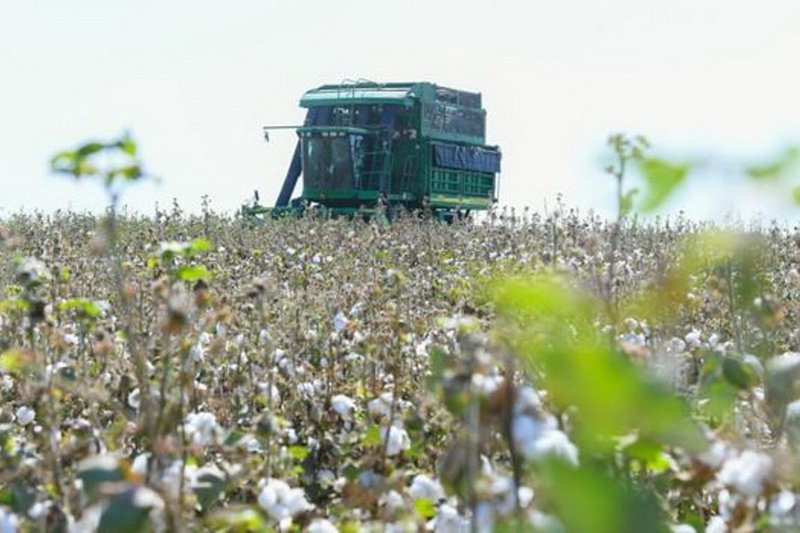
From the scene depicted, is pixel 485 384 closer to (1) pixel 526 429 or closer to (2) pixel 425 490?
(1) pixel 526 429

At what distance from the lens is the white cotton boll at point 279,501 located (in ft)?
7.86

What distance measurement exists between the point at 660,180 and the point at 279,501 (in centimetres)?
154

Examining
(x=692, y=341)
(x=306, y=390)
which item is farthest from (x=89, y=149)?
(x=692, y=341)

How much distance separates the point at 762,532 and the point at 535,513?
55 cm

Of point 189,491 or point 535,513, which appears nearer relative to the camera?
point 535,513

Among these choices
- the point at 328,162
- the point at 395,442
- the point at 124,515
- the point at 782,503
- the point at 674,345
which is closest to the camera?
the point at 124,515

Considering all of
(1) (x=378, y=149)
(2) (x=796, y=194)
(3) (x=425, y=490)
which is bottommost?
(3) (x=425, y=490)

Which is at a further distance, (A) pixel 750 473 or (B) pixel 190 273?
(B) pixel 190 273

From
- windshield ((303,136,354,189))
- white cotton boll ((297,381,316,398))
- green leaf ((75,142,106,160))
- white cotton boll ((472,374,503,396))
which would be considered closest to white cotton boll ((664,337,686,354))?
white cotton boll ((472,374,503,396))

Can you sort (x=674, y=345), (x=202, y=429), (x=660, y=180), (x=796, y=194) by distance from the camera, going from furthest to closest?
(x=674, y=345) < (x=202, y=429) < (x=796, y=194) < (x=660, y=180)

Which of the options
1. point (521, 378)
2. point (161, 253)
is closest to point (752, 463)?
point (161, 253)

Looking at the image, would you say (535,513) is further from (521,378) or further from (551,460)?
(521,378)

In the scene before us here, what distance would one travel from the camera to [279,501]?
8.13 ft

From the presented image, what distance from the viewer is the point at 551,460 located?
1017 mm
